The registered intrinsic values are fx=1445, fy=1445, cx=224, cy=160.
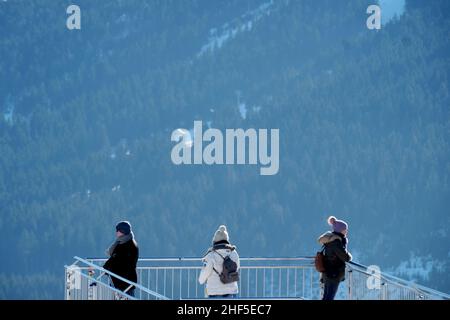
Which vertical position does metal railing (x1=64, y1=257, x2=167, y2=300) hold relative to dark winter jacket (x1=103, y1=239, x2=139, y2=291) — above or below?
below

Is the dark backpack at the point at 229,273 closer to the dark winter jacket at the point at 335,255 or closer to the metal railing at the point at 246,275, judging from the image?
the metal railing at the point at 246,275

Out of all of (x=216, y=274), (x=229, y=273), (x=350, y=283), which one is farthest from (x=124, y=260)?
(x=350, y=283)

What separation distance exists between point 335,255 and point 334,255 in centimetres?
2

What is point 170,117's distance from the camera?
170 m

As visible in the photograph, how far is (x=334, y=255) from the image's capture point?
18.3 m

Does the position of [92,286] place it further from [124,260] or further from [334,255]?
[334,255]

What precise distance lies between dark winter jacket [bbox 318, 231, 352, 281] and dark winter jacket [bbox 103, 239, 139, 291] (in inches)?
92.4

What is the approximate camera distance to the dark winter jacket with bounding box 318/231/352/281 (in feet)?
59.6

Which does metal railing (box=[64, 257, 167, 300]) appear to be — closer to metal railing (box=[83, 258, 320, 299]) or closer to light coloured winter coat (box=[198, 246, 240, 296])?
light coloured winter coat (box=[198, 246, 240, 296])

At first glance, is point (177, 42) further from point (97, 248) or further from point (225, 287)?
point (225, 287)

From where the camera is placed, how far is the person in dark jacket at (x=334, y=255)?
1816cm

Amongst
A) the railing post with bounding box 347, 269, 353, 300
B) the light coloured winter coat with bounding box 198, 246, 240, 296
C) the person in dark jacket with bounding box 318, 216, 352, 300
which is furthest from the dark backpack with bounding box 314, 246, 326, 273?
the light coloured winter coat with bounding box 198, 246, 240, 296

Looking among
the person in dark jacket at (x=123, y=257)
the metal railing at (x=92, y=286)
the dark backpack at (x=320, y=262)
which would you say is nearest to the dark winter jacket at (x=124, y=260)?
the person in dark jacket at (x=123, y=257)

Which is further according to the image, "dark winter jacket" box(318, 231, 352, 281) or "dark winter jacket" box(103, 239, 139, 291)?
"dark winter jacket" box(318, 231, 352, 281)
